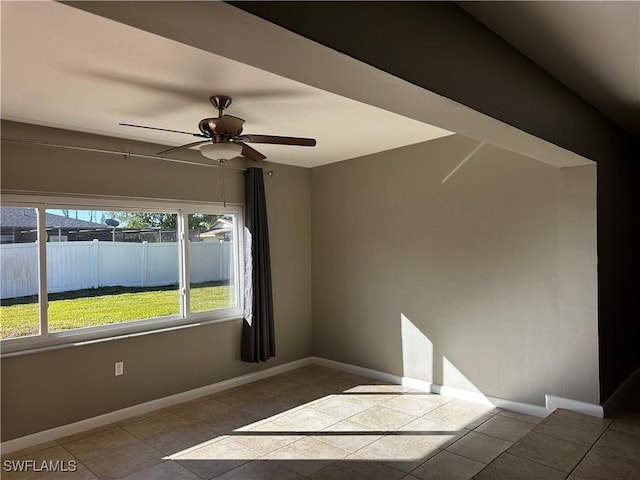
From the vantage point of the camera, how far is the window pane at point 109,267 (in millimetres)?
3654

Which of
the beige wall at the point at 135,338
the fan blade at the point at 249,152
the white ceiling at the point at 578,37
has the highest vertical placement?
the white ceiling at the point at 578,37

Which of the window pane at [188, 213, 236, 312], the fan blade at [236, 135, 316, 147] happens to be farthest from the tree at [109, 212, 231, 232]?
the fan blade at [236, 135, 316, 147]

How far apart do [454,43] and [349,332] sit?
12.7 feet

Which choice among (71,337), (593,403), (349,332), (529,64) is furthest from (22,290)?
(593,403)

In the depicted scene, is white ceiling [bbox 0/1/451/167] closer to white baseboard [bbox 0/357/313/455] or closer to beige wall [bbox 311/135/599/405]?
beige wall [bbox 311/135/599/405]

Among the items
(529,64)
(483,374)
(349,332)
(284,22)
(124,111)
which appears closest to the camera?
(284,22)

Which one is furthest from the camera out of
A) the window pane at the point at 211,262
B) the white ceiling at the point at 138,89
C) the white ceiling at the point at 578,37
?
the window pane at the point at 211,262

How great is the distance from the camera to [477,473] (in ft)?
8.82

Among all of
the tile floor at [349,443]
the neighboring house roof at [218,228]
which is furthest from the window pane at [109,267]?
the tile floor at [349,443]

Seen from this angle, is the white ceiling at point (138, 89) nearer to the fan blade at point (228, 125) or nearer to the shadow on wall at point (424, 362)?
the fan blade at point (228, 125)

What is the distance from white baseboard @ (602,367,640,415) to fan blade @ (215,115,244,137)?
3.37m

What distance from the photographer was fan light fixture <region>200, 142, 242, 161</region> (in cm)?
290

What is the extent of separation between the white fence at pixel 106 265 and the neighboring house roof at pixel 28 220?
0.16 m

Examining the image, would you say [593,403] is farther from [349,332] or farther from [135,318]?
[135,318]
